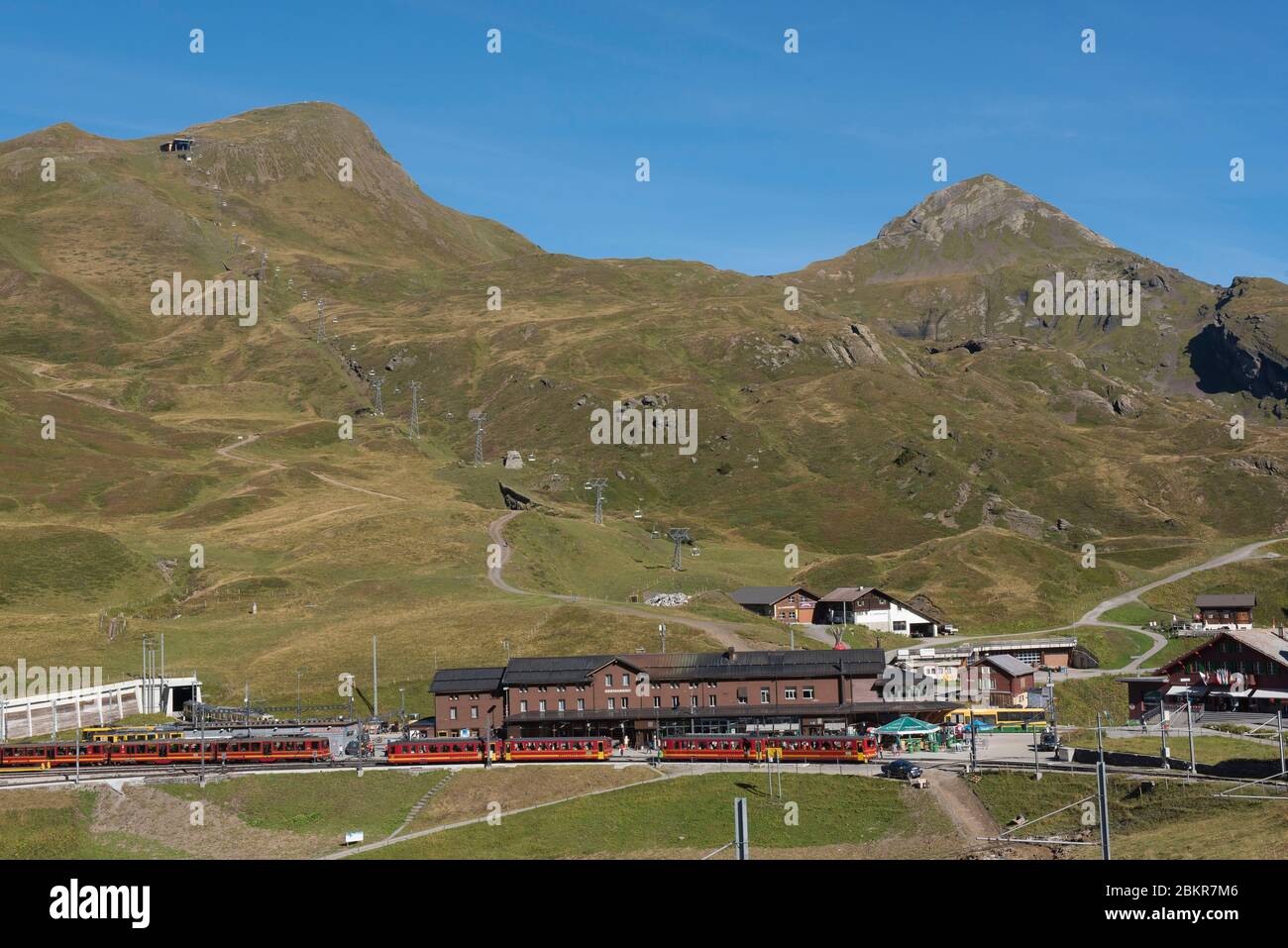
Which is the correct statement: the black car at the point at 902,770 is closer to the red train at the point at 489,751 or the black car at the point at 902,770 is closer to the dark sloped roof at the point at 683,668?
the red train at the point at 489,751

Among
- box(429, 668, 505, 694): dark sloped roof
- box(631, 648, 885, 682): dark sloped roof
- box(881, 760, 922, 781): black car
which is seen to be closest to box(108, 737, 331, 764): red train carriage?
box(429, 668, 505, 694): dark sloped roof

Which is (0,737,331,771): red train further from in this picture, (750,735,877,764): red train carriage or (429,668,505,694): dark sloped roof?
(750,735,877,764): red train carriage

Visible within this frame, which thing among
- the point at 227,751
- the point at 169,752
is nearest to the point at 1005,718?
the point at 227,751

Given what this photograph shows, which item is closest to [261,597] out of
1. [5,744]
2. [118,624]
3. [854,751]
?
[118,624]

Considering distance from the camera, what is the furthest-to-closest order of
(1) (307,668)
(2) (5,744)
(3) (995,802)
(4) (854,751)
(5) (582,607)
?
(5) (582,607) < (1) (307,668) < (2) (5,744) < (4) (854,751) < (3) (995,802)

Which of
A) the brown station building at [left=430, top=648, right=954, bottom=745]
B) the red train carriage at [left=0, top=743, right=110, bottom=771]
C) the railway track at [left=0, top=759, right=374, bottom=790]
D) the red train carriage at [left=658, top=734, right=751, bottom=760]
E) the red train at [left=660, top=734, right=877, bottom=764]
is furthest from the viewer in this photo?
the brown station building at [left=430, top=648, right=954, bottom=745]
